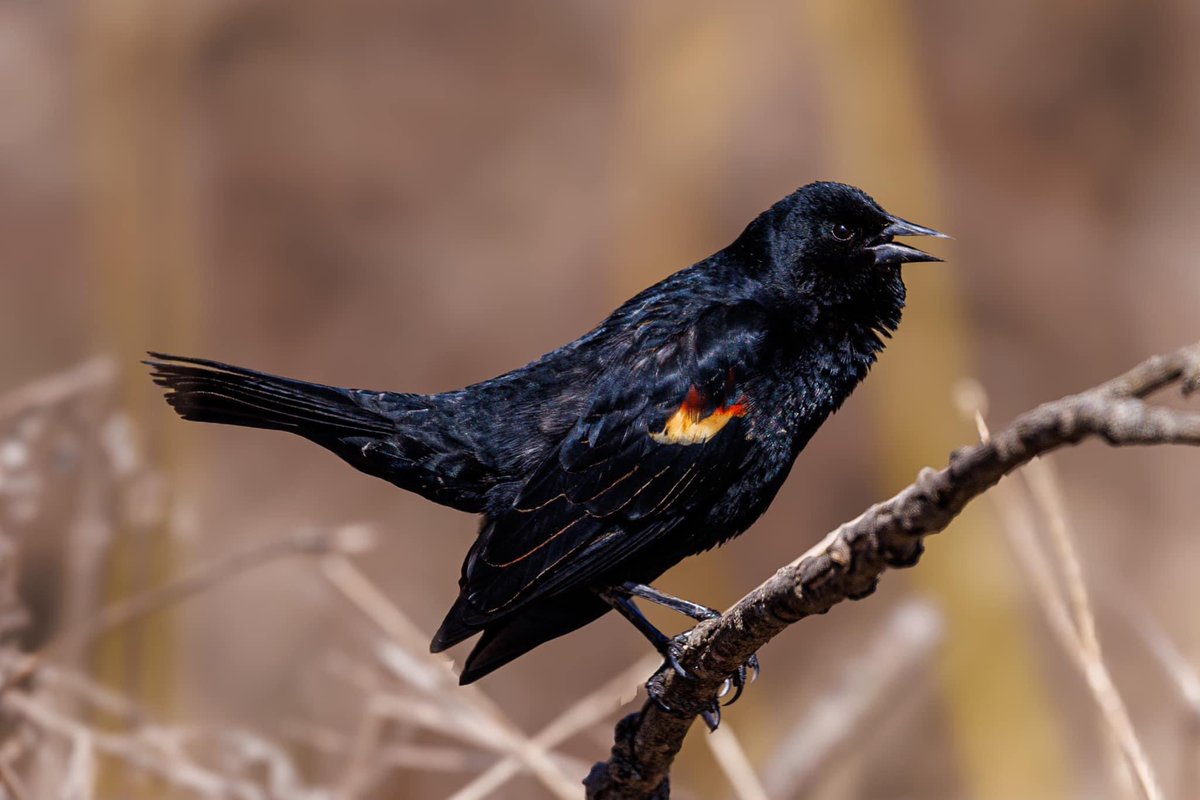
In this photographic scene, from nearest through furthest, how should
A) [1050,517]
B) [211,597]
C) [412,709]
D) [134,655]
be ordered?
1. [1050,517]
2. [412,709]
3. [134,655]
4. [211,597]

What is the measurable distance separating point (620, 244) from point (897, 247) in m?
2.08

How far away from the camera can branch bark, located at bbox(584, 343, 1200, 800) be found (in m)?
1.04

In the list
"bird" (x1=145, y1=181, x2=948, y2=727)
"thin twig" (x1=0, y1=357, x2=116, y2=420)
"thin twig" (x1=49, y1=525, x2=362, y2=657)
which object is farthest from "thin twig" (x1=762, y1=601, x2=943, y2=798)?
"thin twig" (x1=0, y1=357, x2=116, y2=420)

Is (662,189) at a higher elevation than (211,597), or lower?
higher

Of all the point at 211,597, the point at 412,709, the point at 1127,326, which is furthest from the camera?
the point at 1127,326

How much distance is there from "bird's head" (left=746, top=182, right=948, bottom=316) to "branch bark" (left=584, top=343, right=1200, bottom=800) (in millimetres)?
911

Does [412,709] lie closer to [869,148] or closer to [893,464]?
[893,464]

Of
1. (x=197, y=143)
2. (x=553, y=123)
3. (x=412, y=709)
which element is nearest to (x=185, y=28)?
(x=197, y=143)

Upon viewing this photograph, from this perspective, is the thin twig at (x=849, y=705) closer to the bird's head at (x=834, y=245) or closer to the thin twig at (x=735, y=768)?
the thin twig at (x=735, y=768)

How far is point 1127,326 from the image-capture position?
472 centimetres

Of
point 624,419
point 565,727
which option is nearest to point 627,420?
point 624,419

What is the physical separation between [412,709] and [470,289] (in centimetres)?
233

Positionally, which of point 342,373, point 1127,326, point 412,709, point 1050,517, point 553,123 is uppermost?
point 553,123

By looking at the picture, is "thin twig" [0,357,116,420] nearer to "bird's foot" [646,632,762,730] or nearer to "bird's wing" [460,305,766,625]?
"bird's wing" [460,305,766,625]
